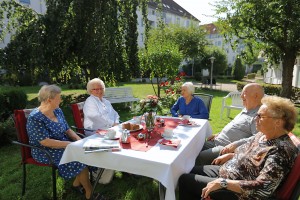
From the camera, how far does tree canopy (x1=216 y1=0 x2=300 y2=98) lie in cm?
853

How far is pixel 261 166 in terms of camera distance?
1.92 metres

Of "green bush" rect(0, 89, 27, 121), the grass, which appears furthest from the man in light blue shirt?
"green bush" rect(0, 89, 27, 121)

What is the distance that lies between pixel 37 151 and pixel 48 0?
6.55m

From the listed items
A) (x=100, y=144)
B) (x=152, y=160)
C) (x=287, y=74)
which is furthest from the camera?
(x=287, y=74)

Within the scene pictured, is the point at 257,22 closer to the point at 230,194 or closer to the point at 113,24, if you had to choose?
the point at 113,24

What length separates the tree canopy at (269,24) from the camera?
8531 millimetres

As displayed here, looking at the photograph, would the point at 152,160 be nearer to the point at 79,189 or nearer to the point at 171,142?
the point at 171,142

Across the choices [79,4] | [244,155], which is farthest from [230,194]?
[79,4]

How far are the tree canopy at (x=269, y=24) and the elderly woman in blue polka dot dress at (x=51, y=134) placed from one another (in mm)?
8376

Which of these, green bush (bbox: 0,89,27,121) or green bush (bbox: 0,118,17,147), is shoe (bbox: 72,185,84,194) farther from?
green bush (bbox: 0,89,27,121)

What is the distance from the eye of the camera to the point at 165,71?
1088 centimetres

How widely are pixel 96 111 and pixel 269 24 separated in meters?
8.44

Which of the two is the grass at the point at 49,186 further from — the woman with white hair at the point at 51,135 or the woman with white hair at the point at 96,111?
the woman with white hair at the point at 96,111

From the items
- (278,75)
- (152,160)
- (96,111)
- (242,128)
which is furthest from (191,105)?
(278,75)
